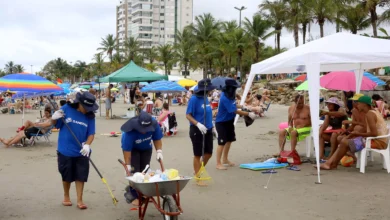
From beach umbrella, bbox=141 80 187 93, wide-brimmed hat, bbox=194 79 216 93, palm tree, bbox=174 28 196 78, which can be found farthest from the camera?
palm tree, bbox=174 28 196 78

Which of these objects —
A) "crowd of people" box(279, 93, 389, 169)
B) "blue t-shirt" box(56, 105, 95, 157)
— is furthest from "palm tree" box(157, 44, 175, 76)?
"blue t-shirt" box(56, 105, 95, 157)

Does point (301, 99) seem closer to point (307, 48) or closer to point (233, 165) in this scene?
point (307, 48)

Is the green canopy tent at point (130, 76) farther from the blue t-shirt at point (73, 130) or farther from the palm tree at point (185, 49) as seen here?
the palm tree at point (185, 49)

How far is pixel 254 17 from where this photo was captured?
165ft

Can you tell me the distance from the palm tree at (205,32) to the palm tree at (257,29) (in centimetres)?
857

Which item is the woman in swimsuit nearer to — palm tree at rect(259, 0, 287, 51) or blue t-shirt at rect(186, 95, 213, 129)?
blue t-shirt at rect(186, 95, 213, 129)

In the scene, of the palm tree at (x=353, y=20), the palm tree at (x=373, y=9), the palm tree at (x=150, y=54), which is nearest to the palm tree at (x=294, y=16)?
the palm tree at (x=353, y=20)

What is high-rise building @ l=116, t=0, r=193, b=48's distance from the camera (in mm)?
111875

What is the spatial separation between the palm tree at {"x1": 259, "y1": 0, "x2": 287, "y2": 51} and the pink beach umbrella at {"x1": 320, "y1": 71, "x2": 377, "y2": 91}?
1325 inches

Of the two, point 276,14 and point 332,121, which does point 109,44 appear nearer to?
point 276,14

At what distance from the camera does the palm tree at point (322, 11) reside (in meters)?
36.9

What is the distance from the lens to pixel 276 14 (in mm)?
48406

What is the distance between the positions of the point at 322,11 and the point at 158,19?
264 ft

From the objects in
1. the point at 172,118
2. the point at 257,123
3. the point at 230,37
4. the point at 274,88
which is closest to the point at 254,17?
the point at 230,37
